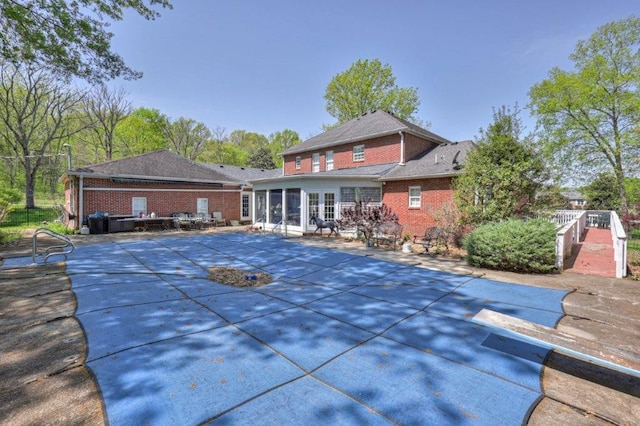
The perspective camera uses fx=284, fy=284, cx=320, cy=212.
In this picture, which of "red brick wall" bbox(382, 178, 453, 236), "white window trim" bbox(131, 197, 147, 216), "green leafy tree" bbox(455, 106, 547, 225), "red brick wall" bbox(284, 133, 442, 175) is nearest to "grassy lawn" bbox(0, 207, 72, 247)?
"white window trim" bbox(131, 197, 147, 216)

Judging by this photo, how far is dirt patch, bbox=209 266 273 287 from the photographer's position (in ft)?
22.0

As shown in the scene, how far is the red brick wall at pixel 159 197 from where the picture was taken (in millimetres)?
16281

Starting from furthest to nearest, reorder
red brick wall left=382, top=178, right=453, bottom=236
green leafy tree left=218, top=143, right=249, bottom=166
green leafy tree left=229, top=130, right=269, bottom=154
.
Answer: green leafy tree left=229, top=130, right=269, bottom=154, green leafy tree left=218, top=143, right=249, bottom=166, red brick wall left=382, top=178, right=453, bottom=236

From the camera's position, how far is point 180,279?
677 cm

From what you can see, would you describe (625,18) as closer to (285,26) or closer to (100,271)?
(285,26)

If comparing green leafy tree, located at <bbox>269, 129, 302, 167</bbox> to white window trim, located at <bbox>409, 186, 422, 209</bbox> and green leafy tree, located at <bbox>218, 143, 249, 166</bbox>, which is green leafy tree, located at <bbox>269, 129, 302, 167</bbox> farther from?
white window trim, located at <bbox>409, 186, 422, 209</bbox>

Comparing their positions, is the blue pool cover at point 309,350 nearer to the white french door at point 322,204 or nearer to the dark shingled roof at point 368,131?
the white french door at point 322,204

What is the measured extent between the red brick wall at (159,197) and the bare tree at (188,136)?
2526 cm

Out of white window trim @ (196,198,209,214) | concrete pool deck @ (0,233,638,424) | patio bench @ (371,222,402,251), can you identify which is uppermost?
white window trim @ (196,198,209,214)

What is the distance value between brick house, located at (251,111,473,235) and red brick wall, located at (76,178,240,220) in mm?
4109

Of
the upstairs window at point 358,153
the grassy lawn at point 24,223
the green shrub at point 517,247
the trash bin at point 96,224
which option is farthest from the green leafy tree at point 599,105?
the grassy lawn at point 24,223

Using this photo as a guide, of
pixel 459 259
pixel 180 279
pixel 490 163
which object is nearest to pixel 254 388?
pixel 180 279

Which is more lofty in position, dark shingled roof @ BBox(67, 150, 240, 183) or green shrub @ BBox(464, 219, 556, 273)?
dark shingled roof @ BBox(67, 150, 240, 183)

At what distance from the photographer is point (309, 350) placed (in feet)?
11.8
